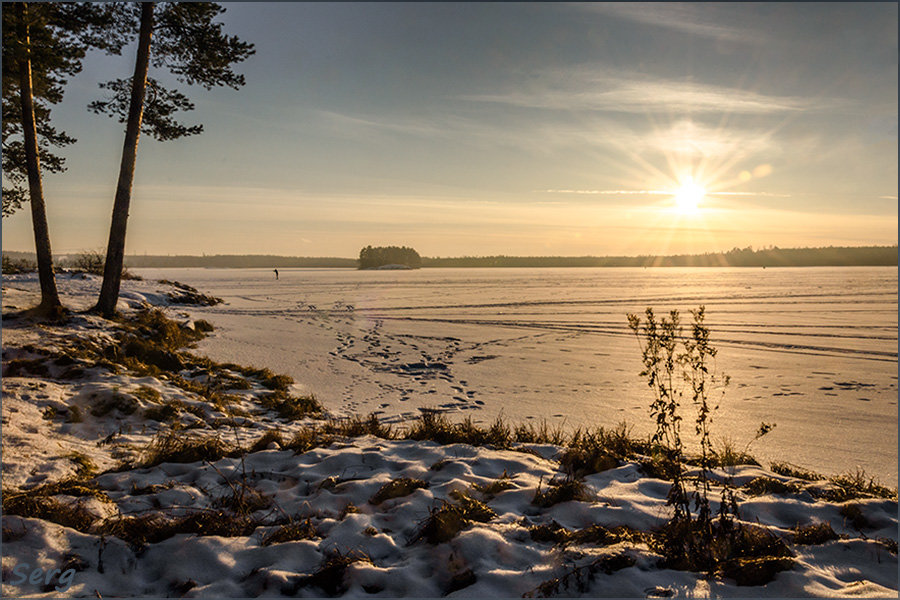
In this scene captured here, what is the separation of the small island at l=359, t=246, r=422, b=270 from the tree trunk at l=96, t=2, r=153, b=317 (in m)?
105

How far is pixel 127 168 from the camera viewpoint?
477 inches

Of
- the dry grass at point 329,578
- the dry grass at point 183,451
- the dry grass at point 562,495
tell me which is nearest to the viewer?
the dry grass at point 329,578

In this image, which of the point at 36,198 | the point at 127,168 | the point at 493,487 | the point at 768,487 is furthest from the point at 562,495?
the point at 127,168

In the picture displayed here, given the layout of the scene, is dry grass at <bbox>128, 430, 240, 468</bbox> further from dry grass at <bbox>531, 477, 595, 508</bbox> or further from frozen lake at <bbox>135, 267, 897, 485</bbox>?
dry grass at <bbox>531, 477, 595, 508</bbox>

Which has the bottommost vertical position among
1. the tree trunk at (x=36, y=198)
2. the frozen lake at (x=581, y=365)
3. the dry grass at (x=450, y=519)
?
the frozen lake at (x=581, y=365)

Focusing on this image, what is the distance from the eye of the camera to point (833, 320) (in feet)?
60.9

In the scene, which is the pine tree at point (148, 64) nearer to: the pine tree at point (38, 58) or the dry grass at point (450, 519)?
the pine tree at point (38, 58)

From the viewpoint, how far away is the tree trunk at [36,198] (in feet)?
34.1

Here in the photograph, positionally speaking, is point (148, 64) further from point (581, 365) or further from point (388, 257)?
point (388, 257)

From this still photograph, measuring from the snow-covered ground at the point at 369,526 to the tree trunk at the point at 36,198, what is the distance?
5.91 m

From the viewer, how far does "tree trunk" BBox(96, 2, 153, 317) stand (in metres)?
12.0

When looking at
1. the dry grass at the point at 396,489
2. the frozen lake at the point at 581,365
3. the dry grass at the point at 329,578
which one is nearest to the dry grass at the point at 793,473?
the frozen lake at the point at 581,365

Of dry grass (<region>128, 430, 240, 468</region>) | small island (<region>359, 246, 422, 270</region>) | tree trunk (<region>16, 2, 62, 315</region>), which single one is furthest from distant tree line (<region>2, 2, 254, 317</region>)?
small island (<region>359, 246, 422, 270</region>)

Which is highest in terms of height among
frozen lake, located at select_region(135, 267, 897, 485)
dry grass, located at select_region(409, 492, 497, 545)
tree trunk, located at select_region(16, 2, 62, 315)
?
tree trunk, located at select_region(16, 2, 62, 315)
